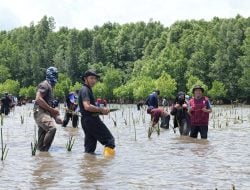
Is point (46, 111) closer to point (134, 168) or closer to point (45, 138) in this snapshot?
point (45, 138)

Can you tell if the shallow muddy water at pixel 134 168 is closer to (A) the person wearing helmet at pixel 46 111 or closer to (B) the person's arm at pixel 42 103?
(A) the person wearing helmet at pixel 46 111

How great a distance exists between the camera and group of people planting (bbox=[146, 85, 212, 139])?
16141 mm

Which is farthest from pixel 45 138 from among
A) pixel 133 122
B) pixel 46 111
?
pixel 133 122

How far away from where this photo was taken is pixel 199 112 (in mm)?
16094

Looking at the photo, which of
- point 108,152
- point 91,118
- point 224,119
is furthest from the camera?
point 224,119

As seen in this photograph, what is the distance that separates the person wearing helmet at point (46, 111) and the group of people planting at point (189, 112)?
16.9 feet

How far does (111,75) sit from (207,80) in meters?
33.6

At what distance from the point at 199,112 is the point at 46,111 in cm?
542

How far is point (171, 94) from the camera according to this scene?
104125mm

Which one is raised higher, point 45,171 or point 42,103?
point 42,103

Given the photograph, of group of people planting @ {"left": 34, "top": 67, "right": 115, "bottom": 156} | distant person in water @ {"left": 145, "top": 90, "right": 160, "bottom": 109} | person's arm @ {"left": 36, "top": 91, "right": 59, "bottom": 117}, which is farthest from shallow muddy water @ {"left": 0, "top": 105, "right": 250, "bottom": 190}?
distant person in water @ {"left": 145, "top": 90, "right": 160, "bottom": 109}

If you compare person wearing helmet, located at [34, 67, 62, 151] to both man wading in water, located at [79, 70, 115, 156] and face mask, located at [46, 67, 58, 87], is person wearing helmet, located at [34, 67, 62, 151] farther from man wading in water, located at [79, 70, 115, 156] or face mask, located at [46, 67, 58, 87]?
man wading in water, located at [79, 70, 115, 156]

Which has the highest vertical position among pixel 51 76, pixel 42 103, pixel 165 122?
pixel 51 76

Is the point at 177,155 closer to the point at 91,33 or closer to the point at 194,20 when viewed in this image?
the point at 194,20
